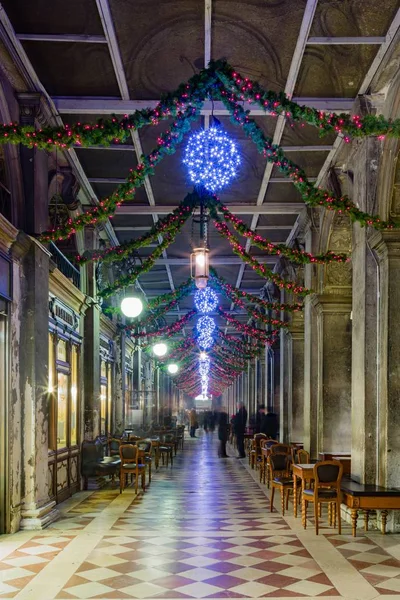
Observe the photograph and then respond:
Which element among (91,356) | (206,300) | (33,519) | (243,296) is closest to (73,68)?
(33,519)

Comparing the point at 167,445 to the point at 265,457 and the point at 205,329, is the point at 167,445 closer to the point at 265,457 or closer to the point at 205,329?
the point at 205,329

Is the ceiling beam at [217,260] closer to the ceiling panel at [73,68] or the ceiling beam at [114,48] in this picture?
the ceiling beam at [114,48]

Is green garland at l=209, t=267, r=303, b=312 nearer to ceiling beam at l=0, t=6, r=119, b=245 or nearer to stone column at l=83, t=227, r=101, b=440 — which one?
stone column at l=83, t=227, r=101, b=440

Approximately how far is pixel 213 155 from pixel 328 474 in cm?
432

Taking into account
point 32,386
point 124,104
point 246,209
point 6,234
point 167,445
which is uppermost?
point 124,104

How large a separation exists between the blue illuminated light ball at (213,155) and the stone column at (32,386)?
7.97 ft

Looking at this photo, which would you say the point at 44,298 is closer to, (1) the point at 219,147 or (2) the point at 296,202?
(1) the point at 219,147

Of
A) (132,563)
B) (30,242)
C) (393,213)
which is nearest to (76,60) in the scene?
(30,242)

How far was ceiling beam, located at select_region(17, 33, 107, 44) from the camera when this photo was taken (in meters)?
8.24

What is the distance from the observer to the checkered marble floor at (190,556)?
664cm

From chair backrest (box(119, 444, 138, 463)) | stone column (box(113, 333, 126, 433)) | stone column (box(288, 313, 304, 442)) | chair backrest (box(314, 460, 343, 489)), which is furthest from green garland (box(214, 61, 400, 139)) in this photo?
stone column (box(113, 333, 126, 433))

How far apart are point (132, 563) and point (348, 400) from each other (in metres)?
7.20

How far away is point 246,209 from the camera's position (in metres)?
14.9

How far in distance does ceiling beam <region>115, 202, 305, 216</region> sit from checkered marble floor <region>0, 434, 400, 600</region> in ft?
19.3
